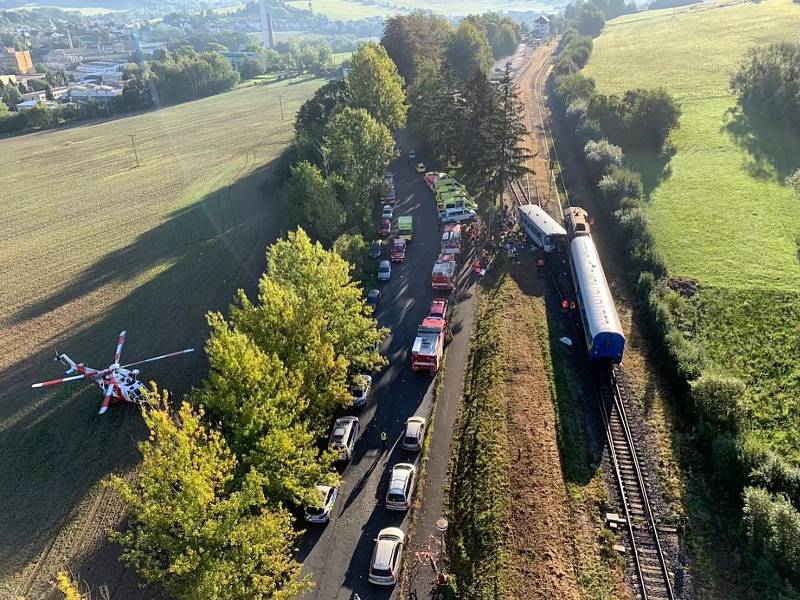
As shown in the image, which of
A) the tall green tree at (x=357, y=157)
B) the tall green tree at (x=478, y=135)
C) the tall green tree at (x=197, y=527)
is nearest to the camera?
the tall green tree at (x=197, y=527)

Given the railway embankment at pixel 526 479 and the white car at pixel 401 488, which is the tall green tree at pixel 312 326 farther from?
the railway embankment at pixel 526 479

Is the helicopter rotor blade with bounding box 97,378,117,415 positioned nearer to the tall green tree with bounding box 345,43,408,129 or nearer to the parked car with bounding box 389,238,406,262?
the parked car with bounding box 389,238,406,262

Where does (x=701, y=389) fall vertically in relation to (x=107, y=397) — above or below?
above

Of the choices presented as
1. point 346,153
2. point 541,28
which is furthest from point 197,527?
point 541,28

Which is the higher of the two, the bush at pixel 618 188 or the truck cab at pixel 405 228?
the bush at pixel 618 188

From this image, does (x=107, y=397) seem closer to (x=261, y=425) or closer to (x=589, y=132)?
(x=261, y=425)

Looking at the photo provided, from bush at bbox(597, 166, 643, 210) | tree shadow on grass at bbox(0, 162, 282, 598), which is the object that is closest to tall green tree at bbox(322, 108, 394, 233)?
tree shadow on grass at bbox(0, 162, 282, 598)

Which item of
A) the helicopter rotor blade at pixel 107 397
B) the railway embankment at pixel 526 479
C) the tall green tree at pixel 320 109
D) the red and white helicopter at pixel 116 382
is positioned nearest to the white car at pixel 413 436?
the railway embankment at pixel 526 479
